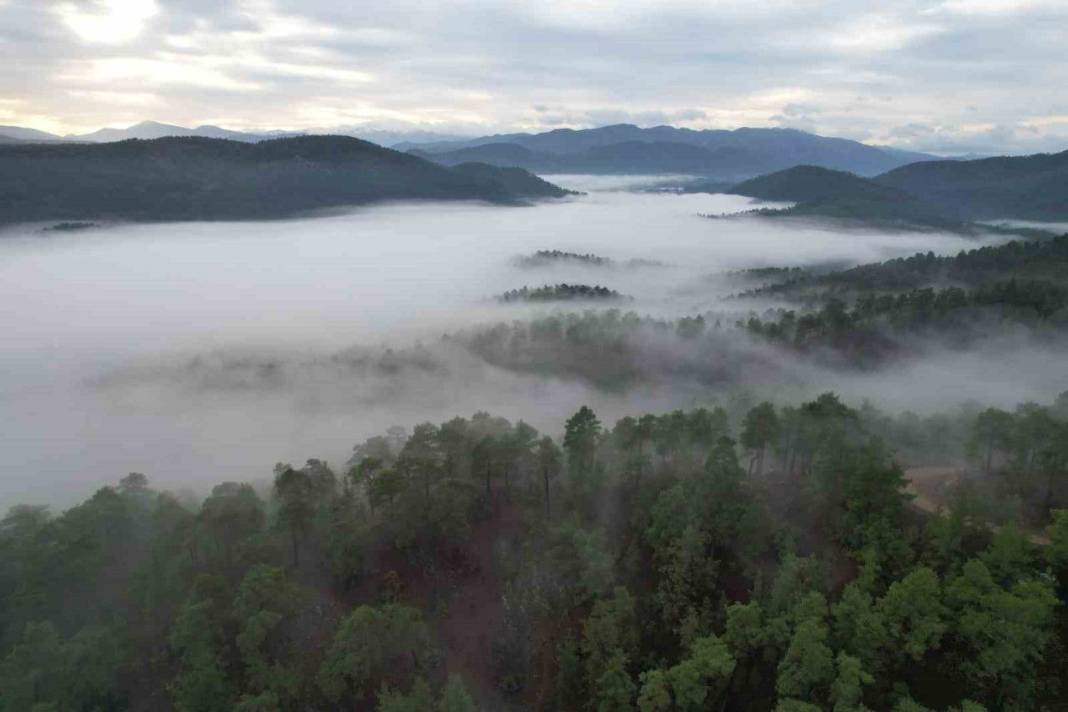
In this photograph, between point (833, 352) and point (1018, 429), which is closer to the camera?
point (1018, 429)

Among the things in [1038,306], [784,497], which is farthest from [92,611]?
[1038,306]

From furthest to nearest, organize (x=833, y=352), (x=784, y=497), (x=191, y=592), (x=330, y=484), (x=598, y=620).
→ (x=833, y=352), (x=330, y=484), (x=784, y=497), (x=191, y=592), (x=598, y=620)

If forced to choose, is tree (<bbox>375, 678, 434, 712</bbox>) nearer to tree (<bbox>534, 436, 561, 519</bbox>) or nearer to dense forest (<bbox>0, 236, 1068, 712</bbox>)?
dense forest (<bbox>0, 236, 1068, 712</bbox>)

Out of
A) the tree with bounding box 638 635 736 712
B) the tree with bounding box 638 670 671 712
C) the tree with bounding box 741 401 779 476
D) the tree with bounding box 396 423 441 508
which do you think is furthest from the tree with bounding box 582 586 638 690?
the tree with bounding box 741 401 779 476

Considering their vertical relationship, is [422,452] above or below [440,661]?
above

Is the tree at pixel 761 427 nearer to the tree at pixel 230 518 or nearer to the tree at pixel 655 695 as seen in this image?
the tree at pixel 655 695

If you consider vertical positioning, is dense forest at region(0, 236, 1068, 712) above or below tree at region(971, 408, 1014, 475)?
below

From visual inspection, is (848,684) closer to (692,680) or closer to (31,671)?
(692,680)

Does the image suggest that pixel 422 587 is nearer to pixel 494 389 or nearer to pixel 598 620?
pixel 598 620

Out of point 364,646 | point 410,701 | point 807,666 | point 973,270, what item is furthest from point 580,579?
point 973,270
